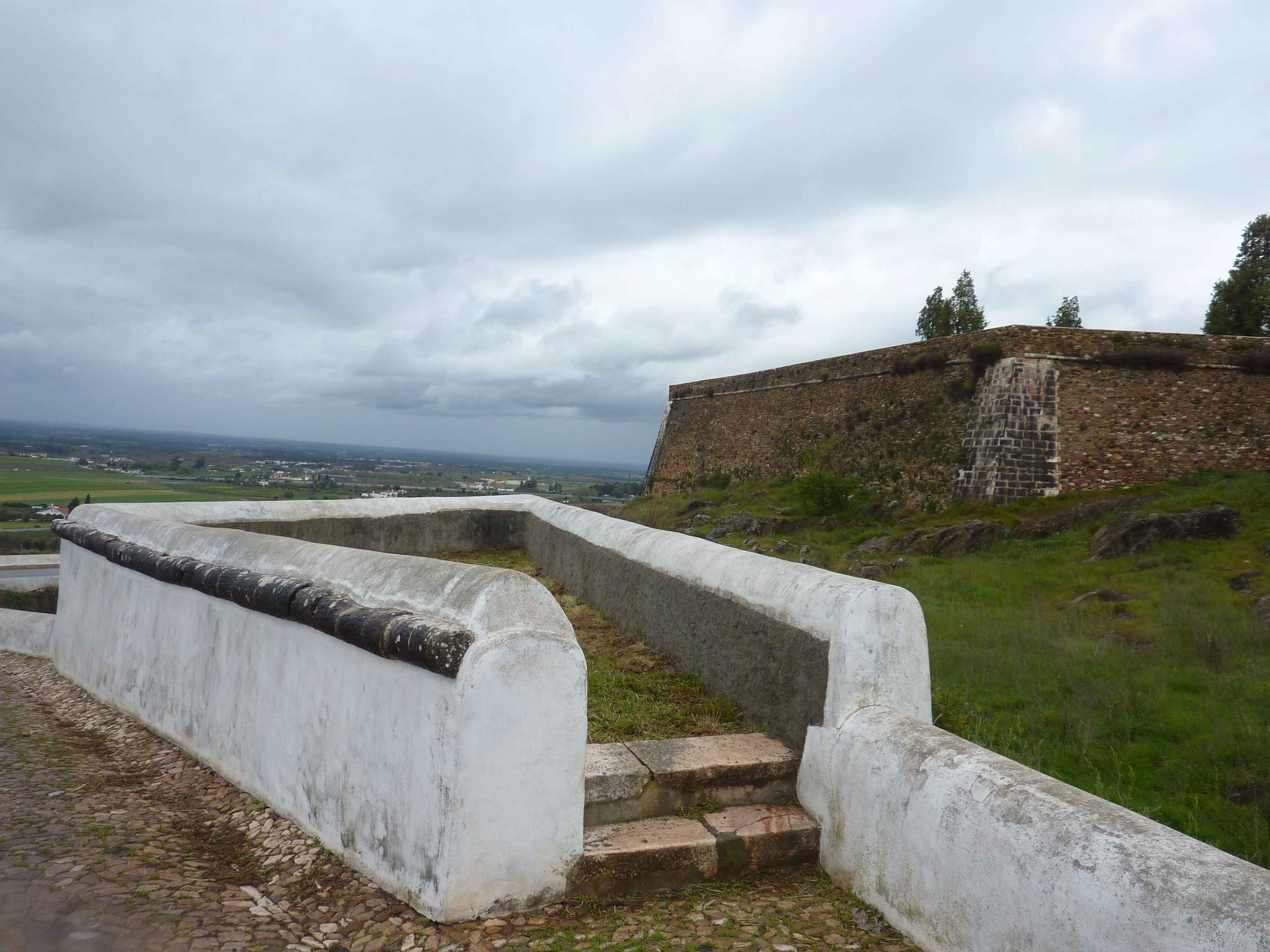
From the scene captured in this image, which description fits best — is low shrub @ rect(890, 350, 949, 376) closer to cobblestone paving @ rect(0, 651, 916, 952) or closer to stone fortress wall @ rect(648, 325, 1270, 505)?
stone fortress wall @ rect(648, 325, 1270, 505)

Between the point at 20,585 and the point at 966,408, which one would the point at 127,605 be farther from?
the point at 966,408

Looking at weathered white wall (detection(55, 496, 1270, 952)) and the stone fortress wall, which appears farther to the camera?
the stone fortress wall

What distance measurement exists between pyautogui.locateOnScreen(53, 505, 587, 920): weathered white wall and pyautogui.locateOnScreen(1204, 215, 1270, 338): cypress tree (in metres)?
26.9

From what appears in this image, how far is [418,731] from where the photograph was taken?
251 centimetres

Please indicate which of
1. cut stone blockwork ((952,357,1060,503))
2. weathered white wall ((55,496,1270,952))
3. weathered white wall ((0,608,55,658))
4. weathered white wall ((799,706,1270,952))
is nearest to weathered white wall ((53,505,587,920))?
weathered white wall ((55,496,1270,952))

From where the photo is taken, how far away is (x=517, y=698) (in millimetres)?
2418

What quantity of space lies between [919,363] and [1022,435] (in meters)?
3.72

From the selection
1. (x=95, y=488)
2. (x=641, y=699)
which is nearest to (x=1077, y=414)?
(x=641, y=699)

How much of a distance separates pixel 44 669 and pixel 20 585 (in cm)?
444

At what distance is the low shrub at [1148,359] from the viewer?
16.1 meters

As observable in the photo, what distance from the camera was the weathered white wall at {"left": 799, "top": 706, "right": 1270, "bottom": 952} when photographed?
62.5 inches

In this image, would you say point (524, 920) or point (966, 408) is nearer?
point (524, 920)

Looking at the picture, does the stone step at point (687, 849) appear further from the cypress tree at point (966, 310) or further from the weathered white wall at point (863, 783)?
the cypress tree at point (966, 310)

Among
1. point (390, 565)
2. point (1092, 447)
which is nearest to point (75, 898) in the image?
point (390, 565)
